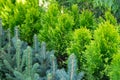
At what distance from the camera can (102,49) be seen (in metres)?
2.77

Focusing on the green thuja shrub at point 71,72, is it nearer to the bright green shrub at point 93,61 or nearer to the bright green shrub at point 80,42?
the bright green shrub at point 93,61

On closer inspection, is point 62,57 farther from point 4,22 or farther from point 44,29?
point 4,22

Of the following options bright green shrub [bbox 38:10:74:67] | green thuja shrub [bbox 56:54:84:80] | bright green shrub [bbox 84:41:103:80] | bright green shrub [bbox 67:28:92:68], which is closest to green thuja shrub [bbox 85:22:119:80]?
bright green shrub [bbox 84:41:103:80]

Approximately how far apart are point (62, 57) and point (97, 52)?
0.70 metres

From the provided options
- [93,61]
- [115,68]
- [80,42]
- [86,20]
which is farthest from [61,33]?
[115,68]

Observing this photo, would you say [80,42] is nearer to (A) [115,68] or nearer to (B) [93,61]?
(B) [93,61]

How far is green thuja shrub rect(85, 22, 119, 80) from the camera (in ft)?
9.00

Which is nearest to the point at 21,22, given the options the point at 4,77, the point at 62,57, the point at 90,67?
the point at 62,57

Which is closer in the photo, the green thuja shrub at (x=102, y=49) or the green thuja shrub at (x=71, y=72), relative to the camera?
the green thuja shrub at (x=71, y=72)

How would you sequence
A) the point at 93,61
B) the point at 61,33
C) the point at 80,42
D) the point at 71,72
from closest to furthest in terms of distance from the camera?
1. the point at 71,72
2. the point at 93,61
3. the point at 80,42
4. the point at 61,33

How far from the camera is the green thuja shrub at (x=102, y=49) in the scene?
2.74 metres

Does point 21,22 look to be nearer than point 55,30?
No

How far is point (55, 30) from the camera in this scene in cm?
331

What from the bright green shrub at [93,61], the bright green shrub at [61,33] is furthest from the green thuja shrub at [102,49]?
the bright green shrub at [61,33]
